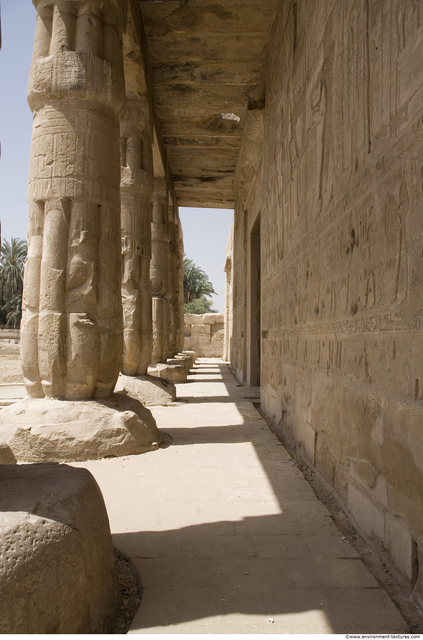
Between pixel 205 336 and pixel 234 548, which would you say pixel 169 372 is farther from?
pixel 205 336

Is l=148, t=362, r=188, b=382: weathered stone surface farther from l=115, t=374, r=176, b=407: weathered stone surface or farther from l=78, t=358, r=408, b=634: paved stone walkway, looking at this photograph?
l=78, t=358, r=408, b=634: paved stone walkway

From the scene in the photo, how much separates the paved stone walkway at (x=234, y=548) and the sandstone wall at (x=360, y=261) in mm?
265

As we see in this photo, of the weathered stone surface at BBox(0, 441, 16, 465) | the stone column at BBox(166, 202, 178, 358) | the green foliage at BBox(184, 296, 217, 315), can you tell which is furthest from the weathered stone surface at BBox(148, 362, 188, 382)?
the green foliage at BBox(184, 296, 217, 315)

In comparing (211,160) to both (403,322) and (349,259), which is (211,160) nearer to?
(349,259)

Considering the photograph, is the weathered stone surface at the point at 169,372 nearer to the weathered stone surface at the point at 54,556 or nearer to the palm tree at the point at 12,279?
the weathered stone surface at the point at 54,556

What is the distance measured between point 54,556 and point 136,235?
646 centimetres

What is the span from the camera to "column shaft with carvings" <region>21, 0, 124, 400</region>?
178 inches

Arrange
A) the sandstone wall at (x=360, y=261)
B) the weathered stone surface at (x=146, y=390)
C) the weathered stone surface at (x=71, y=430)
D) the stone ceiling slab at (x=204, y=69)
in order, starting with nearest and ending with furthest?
the sandstone wall at (x=360, y=261) → the weathered stone surface at (x=71, y=430) → the stone ceiling slab at (x=204, y=69) → the weathered stone surface at (x=146, y=390)

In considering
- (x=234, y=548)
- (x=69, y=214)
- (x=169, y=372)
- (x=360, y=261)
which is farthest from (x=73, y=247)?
(x=169, y=372)

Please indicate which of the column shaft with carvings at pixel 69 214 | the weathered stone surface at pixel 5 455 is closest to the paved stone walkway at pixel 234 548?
the weathered stone surface at pixel 5 455

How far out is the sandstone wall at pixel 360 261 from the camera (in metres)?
2.16

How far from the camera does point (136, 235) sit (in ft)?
25.1

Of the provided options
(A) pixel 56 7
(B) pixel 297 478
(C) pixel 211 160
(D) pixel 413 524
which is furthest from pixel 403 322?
(C) pixel 211 160

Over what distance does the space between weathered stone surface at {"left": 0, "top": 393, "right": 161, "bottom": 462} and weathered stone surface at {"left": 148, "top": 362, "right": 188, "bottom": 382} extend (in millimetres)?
5037
